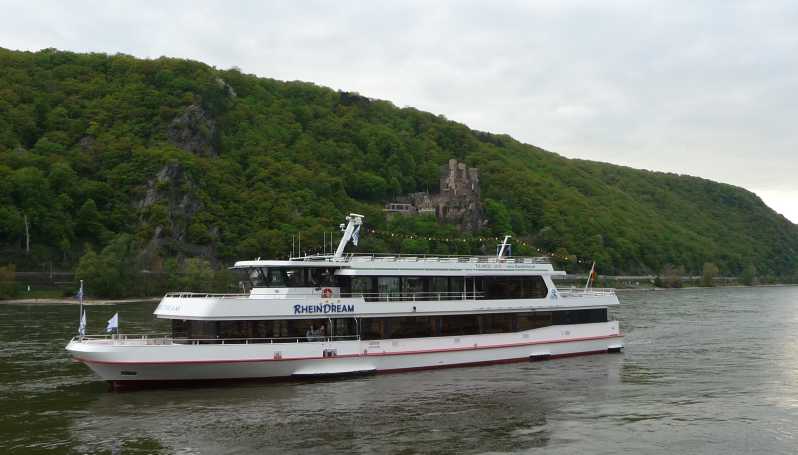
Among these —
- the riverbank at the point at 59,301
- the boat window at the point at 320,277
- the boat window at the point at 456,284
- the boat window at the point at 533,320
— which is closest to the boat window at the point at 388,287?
the boat window at the point at 320,277

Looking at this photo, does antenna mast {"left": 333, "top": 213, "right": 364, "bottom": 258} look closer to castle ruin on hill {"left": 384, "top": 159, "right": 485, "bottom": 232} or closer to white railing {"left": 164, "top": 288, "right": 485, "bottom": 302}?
white railing {"left": 164, "top": 288, "right": 485, "bottom": 302}

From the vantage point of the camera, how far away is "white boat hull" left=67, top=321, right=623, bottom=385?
2352 cm

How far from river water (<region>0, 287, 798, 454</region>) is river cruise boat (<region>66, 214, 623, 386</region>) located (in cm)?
78

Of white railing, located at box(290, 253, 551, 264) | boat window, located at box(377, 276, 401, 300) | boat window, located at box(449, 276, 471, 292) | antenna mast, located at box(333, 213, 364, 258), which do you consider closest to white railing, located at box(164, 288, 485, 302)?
boat window, located at box(377, 276, 401, 300)

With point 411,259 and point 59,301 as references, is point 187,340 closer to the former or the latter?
point 411,259

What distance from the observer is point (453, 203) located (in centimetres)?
15475

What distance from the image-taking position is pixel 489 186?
173m

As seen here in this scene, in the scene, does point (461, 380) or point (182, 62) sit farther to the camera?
point (182, 62)

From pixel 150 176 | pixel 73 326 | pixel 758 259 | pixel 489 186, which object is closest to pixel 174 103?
pixel 150 176

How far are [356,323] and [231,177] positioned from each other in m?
103

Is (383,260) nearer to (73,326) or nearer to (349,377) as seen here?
(349,377)

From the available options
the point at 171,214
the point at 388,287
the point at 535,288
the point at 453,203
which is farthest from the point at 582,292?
the point at 453,203

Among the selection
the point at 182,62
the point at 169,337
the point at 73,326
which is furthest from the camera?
the point at 182,62

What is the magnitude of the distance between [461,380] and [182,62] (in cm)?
13904
